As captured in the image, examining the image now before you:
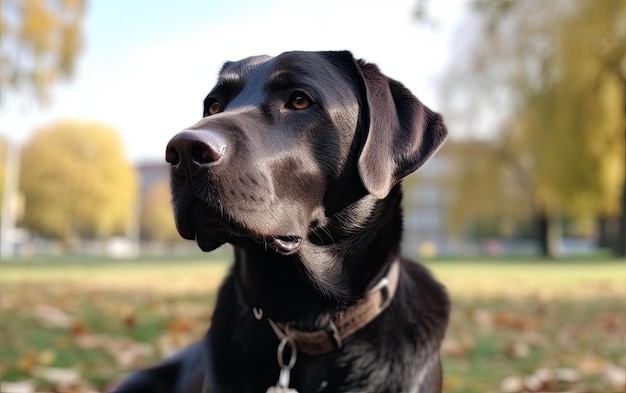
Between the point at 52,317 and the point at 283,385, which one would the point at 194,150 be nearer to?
the point at 283,385

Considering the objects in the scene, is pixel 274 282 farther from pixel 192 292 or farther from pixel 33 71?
pixel 33 71

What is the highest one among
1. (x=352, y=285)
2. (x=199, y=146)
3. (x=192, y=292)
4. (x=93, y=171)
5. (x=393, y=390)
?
(x=199, y=146)

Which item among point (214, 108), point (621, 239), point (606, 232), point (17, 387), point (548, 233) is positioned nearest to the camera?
point (214, 108)

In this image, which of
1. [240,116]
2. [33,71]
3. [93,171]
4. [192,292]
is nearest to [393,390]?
[240,116]

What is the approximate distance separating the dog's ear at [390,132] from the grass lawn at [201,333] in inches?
80.9

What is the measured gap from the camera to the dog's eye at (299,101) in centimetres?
216

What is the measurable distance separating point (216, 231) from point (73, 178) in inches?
2385

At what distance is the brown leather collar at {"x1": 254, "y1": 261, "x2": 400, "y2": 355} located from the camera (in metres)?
2.27

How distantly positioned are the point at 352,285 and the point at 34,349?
3.44 metres

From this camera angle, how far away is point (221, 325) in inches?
97.0

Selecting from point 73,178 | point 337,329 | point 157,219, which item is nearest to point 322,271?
point 337,329

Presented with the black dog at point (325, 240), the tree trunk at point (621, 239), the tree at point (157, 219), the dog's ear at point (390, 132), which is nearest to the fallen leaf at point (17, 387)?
the black dog at point (325, 240)

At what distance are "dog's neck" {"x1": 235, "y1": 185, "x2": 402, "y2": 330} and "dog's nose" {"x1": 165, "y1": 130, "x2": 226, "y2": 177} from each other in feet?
1.75

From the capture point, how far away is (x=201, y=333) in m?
5.56
